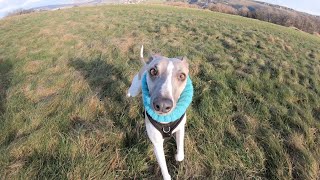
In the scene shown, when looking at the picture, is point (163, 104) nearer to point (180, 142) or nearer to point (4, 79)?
point (180, 142)

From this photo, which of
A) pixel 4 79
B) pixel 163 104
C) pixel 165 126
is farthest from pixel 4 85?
pixel 163 104

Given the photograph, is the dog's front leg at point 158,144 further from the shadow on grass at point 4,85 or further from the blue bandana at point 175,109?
the shadow on grass at point 4,85

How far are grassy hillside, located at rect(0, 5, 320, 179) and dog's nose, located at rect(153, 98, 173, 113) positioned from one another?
126 centimetres

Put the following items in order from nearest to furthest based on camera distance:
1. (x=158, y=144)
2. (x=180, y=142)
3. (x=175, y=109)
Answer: (x=175, y=109) → (x=158, y=144) → (x=180, y=142)

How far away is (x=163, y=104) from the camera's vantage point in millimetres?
2613

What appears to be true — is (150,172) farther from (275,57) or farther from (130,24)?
(130,24)

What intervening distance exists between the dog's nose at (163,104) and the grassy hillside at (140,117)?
1262 millimetres

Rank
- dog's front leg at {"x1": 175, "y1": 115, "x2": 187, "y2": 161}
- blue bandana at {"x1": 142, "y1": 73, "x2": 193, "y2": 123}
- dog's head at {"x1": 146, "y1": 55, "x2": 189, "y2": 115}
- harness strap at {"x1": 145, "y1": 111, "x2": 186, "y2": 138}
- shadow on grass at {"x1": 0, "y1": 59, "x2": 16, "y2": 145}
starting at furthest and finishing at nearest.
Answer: shadow on grass at {"x1": 0, "y1": 59, "x2": 16, "y2": 145}
dog's front leg at {"x1": 175, "y1": 115, "x2": 187, "y2": 161}
harness strap at {"x1": 145, "y1": 111, "x2": 186, "y2": 138}
blue bandana at {"x1": 142, "y1": 73, "x2": 193, "y2": 123}
dog's head at {"x1": 146, "y1": 55, "x2": 189, "y2": 115}

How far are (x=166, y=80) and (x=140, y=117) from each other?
5.81ft

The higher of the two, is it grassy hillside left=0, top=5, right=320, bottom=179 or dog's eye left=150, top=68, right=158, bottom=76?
dog's eye left=150, top=68, right=158, bottom=76

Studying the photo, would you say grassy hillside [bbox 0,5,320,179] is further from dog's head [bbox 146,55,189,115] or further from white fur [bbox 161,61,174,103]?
white fur [bbox 161,61,174,103]

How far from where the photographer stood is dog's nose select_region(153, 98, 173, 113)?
2.62m

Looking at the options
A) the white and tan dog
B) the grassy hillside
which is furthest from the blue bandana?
the grassy hillside

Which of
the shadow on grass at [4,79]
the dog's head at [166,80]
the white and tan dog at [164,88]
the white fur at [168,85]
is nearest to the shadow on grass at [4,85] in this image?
the shadow on grass at [4,79]
